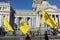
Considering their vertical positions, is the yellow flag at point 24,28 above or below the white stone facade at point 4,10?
above

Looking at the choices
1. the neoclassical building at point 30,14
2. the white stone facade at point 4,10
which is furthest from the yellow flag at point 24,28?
the white stone facade at point 4,10

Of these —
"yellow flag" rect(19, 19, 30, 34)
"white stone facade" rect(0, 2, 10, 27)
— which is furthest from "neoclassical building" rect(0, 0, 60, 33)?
"yellow flag" rect(19, 19, 30, 34)

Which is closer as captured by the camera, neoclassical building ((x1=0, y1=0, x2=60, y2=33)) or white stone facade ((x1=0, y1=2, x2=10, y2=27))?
neoclassical building ((x1=0, y1=0, x2=60, y2=33))

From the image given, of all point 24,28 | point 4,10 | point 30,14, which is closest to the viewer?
point 24,28

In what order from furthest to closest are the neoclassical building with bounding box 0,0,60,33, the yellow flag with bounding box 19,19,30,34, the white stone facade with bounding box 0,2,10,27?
the white stone facade with bounding box 0,2,10,27 < the neoclassical building with bounding box 0,0,60,33 < the yellow flag with bounding box 19,19,30,34

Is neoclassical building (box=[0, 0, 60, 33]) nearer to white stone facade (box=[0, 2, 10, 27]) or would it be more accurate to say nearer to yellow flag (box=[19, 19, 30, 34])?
white stone facade (box=[0, 2, 10, 27])

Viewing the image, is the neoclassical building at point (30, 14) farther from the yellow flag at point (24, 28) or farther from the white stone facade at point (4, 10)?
the yellow flag at point (24, 28)

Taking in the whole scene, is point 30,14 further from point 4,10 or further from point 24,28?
point 24,28

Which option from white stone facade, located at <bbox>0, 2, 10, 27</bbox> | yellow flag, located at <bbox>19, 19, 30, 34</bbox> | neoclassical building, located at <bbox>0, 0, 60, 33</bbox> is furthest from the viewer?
white stone facade, located at <bbox>0, 2, 10, 27</bbox>

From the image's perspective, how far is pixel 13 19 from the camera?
448 feet

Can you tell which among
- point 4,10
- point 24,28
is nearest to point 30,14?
point 4,10

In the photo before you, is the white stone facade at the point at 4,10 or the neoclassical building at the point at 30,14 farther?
the white stone facade at the point at 4,10

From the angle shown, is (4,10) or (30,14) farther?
(30,14)

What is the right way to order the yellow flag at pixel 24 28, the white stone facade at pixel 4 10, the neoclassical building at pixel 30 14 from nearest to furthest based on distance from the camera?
1. the yellow flag at pixel 24 28
2. the neoclassical building at pixel 30 14
3. the white stone facade at pixel 4 10
